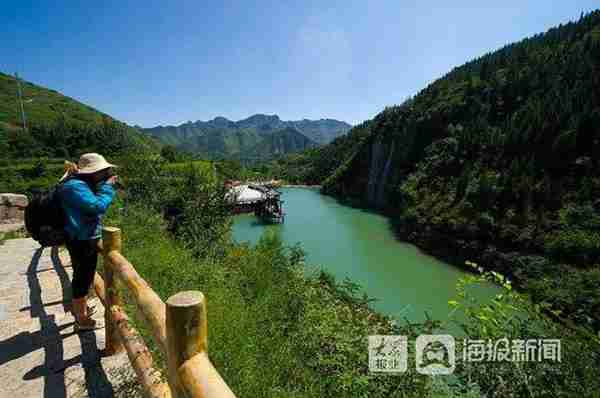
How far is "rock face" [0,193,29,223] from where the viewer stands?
22.5ft

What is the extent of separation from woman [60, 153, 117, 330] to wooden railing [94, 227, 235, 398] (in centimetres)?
17

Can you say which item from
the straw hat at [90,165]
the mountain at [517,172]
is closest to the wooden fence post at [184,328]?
the straw hat at [90,165]

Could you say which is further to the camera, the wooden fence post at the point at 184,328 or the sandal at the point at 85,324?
the sandal at the point at 85,324

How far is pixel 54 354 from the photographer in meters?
2.47

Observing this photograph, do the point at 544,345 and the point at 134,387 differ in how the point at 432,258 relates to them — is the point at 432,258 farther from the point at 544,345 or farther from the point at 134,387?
the point at 134,387

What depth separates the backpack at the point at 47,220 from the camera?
7.93 feet

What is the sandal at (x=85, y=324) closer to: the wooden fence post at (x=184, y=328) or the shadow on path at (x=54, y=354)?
the shadow on path at (x=54, y=354)

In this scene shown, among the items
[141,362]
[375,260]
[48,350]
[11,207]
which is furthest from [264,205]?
[141,362]

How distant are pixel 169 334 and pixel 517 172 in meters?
26.8

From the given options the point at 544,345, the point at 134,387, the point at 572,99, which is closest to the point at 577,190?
the point at 572,99

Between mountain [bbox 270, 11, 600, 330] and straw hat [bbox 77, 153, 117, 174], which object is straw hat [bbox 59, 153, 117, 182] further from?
mountain [bbox 270, 11, 600, 330]

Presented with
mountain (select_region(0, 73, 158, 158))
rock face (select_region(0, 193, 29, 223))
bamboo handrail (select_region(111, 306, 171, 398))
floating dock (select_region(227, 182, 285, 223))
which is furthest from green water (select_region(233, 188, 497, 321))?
mountain (select_region(0, 73, 158, 158))

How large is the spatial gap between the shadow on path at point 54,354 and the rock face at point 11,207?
17.6 feet

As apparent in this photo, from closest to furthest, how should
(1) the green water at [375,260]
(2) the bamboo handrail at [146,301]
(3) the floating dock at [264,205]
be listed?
(2) the bamboo handrail at [146,301] → (1) the green water at [375,260] → (3) the floating dock at [264,205]
